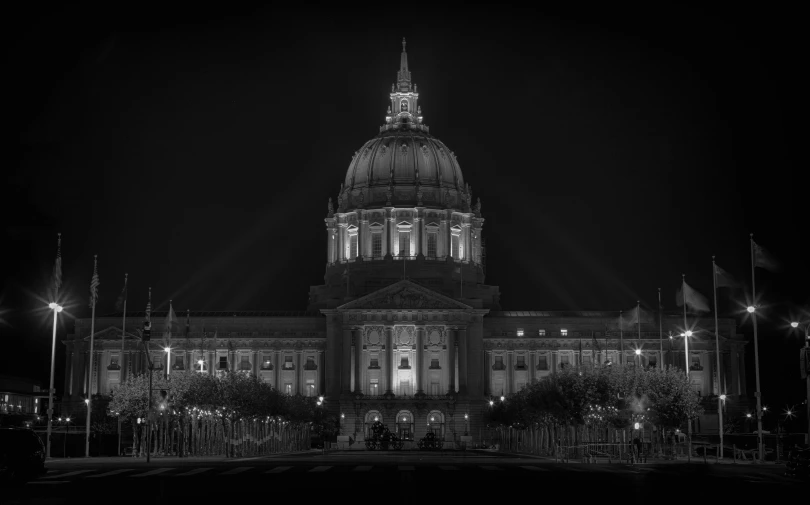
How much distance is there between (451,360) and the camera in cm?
18000

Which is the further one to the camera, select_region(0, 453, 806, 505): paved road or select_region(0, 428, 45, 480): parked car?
select_region(0, 428, 45, 480): parked car

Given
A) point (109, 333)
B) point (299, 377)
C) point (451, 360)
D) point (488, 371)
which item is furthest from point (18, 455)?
point (488, 371)

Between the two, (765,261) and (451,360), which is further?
(451,360)

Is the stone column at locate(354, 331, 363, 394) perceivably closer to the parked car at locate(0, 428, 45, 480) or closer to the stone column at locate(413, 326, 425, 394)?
the stone column at locate(413, 326, 425, 394)

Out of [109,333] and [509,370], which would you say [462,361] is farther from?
[109,333]

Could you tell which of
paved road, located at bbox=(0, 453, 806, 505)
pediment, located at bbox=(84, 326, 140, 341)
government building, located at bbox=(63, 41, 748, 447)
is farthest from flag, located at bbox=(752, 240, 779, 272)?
pediment, located at bbox=(84, 326, 140, 341)

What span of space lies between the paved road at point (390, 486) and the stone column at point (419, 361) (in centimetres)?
11872

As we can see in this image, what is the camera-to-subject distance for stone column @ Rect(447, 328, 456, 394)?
178875mm

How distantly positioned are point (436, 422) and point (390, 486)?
130266 millimetres

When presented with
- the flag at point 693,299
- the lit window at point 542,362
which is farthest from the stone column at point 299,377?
the flag at point 693,299

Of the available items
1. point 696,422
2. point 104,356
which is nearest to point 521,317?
point 696,422

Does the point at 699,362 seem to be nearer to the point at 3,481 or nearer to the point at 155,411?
the point at 155,411

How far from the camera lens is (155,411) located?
338 feet

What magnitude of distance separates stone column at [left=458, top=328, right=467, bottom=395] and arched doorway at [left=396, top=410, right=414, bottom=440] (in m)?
8.02
